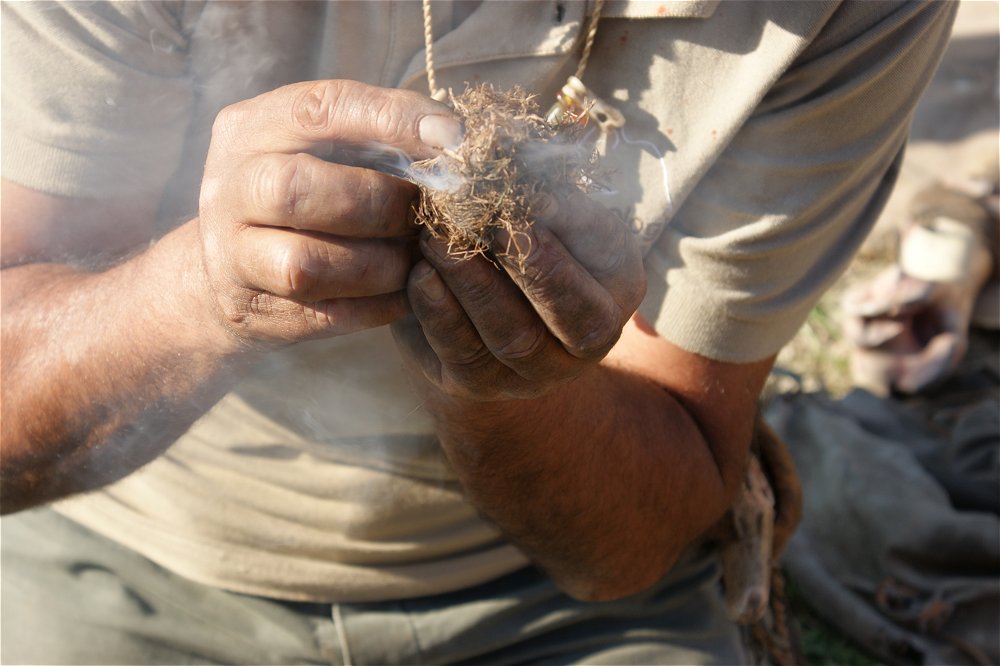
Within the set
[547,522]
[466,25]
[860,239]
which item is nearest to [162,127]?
[466,25]

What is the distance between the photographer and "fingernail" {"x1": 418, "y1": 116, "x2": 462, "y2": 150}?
1.06m

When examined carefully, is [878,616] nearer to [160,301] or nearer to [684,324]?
[684,324]

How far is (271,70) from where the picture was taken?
1.68 meters

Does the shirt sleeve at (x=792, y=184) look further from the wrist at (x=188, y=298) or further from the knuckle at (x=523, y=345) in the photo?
the wrist at (x=188, y=298)

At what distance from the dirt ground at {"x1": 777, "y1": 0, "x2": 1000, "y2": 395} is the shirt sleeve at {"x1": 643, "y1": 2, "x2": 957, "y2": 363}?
1.87 meters

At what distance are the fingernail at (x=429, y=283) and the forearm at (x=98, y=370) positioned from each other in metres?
0.38

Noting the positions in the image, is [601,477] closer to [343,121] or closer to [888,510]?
[343,121]

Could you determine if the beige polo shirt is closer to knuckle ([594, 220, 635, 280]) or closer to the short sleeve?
the short sleeve

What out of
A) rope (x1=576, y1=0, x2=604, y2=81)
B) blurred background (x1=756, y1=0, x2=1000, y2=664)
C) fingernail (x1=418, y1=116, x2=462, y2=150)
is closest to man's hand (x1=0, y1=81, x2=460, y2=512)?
fingernail (x1=418, y1=116, x2=462, y2=150)

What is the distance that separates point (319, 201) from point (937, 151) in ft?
15.0

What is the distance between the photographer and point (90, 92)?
1.63 meters

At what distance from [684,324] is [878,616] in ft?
5.27

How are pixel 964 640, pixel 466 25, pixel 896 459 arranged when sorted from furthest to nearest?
Result: pixel 896 459 → pixel 964 640 → pixel 466 25

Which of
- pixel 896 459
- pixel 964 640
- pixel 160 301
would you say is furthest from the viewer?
pixel 896 459
